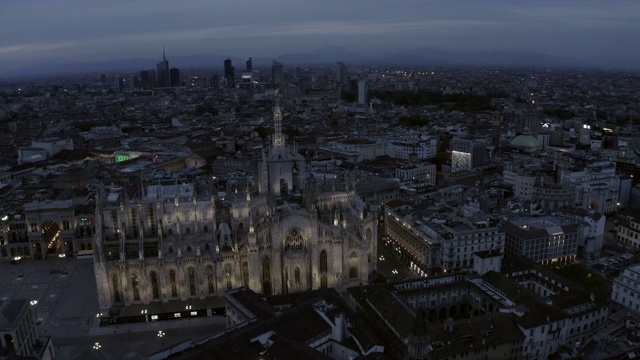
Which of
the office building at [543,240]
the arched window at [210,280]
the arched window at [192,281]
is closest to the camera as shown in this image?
the arched window at [192,281]

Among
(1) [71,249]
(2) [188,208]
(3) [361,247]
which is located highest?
(2) [188,208]

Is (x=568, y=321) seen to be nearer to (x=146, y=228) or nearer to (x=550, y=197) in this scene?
(x=550, y=197)

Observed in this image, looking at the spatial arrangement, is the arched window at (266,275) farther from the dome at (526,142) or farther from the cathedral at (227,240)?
the dome at (526,142)

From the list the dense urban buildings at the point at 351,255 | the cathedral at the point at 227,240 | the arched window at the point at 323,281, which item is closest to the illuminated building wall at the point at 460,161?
the dense urban buildings at the point at 351,255

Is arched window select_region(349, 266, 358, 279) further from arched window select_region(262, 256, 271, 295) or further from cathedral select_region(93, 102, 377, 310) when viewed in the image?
arched window select_region(262, 256, 271, 295)

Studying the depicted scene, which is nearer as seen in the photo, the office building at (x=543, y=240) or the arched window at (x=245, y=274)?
the arched window at (x=245, y=274)

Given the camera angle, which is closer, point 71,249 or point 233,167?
point 71,249

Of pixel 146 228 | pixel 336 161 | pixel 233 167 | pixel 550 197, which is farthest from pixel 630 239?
pixel 233 167
